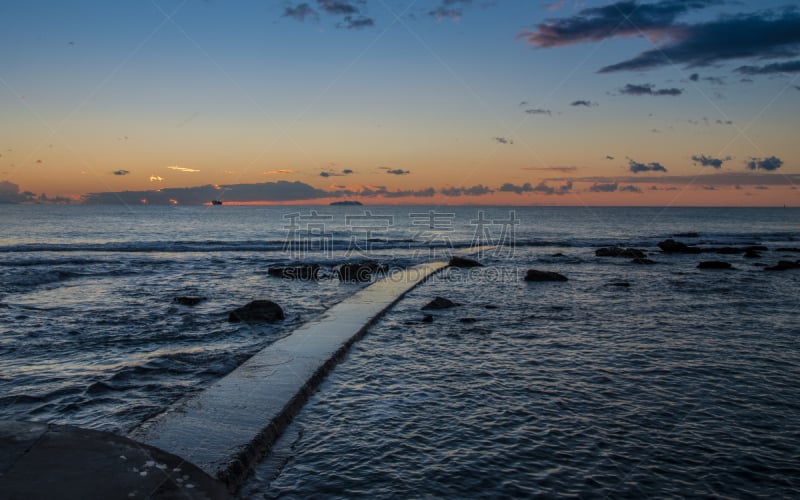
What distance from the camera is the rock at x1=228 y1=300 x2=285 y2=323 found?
16.1m

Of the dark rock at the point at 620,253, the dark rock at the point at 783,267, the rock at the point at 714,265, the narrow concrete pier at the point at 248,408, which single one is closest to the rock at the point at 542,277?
the rock at the point at 714,265

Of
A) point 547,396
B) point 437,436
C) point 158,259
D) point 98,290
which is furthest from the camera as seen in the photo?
point 158,259

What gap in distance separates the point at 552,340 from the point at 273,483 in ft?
29.8

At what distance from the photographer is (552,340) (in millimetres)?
13422

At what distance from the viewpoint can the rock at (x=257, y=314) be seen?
16.1m

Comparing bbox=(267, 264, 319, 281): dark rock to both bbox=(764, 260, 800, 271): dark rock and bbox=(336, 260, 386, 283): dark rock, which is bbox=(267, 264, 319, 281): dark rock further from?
bbox=(764, 260, 800, 271): dark rock

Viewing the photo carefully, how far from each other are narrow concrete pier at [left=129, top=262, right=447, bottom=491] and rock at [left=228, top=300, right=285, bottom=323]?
232cm

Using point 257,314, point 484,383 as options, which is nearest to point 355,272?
point 257,314

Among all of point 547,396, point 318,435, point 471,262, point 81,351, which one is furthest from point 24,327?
point 471,262

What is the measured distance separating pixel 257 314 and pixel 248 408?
8262 millimetres

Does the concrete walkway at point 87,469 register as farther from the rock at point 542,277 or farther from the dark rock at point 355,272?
the rock at point 542,277

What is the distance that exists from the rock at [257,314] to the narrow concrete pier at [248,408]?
2.32m

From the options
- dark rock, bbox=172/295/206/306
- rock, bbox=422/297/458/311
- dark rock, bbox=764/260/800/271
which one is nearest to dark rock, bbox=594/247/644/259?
dark rock, bbox=764/260/800/271

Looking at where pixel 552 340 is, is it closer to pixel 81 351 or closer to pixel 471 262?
pixel 81 351
